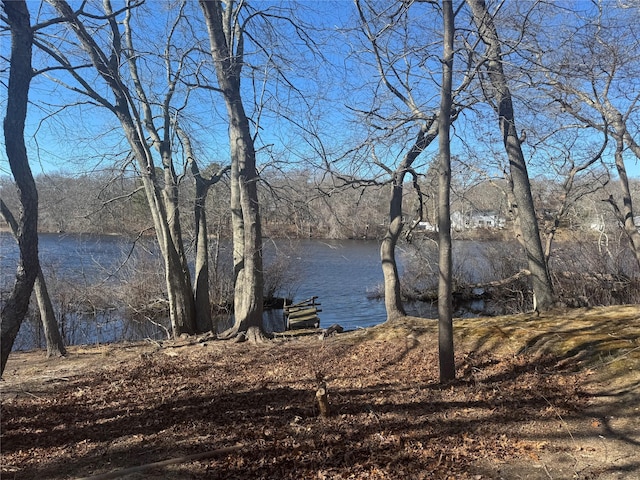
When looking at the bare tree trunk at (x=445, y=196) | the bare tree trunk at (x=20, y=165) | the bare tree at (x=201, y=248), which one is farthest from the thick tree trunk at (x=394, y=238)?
the bare tree trunk at (x=20, y=165)

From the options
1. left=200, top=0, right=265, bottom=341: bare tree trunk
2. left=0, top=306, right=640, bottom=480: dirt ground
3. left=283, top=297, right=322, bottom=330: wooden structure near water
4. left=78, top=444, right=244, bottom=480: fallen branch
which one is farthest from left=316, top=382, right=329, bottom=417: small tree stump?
left=283, top=297, right=322, bottom=330: wooden structure near water

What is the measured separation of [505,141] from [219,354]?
697 cm

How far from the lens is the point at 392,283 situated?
9.88 meters

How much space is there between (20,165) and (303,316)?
13661 millimetres

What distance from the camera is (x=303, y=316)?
57.3ft

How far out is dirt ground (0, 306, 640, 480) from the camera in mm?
3822

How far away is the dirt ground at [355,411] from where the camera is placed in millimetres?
3822

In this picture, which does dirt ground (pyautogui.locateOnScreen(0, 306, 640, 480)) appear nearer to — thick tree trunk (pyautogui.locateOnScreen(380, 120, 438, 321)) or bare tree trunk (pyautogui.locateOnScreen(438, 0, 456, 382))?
bare tree trunk (pyautogui.locateOnScreen(438, 0, 456, 382))

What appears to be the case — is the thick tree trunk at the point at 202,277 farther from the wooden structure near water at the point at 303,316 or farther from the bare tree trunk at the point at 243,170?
the wooden structure near water at the point at 303,316

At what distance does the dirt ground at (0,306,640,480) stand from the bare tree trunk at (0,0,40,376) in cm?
131

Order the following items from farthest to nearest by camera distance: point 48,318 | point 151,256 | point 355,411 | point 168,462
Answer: point 151,256
point 48,318
point 355,411
point 168,462

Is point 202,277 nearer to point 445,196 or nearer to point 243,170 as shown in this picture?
point 243,170

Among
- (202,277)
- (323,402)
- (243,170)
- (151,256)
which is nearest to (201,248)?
(202,277)

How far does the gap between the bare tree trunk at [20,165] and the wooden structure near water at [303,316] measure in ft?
40.6
